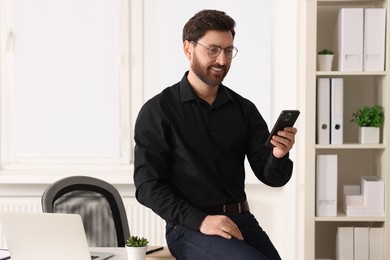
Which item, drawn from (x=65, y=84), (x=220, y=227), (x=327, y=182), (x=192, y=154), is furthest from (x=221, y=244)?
(x=65, y=84)

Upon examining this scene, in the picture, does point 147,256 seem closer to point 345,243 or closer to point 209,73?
point 209,73

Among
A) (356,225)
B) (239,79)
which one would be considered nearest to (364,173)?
(356,225)

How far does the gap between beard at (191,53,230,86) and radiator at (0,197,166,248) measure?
181cm

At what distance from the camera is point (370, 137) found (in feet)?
12.1

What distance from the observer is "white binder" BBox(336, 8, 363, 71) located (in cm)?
361

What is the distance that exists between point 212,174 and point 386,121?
1.40 m

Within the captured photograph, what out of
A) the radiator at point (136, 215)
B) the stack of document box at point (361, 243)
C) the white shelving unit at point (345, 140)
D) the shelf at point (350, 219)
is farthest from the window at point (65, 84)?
the stack of document box at point (361, 243)

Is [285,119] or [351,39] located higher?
[351,39]

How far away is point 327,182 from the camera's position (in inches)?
145

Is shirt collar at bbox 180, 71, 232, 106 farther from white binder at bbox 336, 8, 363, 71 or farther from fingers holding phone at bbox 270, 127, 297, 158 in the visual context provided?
white binder at bbox 336, 8, 363, 71

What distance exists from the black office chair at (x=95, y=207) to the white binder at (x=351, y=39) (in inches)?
59.3

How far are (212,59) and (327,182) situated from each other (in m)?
1.39

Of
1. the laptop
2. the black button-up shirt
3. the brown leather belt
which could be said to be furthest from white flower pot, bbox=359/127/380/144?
the laptop

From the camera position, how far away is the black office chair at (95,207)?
2783 mm
